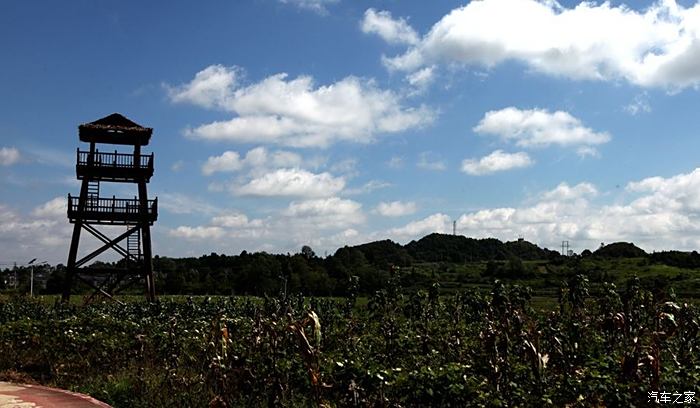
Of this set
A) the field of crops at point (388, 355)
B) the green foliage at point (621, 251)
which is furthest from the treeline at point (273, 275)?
the green foliage at point (621, 251)

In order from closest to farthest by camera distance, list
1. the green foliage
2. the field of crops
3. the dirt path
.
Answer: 1. the field of crops
2. the dirt path
3. the green foliage

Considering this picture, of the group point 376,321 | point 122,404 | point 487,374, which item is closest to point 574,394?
point 487,374

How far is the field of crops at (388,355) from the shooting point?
6.05 m

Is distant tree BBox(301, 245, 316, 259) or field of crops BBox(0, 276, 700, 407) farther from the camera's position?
distant tree BBox(301, 245, 316, 259)

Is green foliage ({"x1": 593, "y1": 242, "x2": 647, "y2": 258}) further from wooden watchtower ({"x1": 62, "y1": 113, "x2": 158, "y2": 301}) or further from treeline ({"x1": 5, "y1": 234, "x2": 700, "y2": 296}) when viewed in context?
wooden watchtower ({"x1": 62, "y1": 113, "x2": 158, "y2": 301})

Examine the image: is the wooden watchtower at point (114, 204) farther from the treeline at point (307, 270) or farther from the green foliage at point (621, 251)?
the green foliage at point (621, 251)

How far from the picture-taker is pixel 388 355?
9023mm

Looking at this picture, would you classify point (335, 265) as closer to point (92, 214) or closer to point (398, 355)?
point (92, 214)

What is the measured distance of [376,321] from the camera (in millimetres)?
12602

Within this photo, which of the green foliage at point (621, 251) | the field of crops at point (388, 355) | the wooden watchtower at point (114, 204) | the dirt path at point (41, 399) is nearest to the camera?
the field of crops at point (388, 355)

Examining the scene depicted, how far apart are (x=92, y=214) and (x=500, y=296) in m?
18.8

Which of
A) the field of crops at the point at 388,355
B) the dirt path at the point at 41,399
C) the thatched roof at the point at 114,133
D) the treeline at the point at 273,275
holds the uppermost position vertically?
the thatched roof at the point at 114,133

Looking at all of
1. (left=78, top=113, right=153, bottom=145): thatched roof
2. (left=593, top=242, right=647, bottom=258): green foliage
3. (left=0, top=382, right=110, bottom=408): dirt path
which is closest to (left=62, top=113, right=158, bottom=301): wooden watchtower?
(left=78, top=113, right=153, bottom=145): thatched roof

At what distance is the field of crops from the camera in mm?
6047
